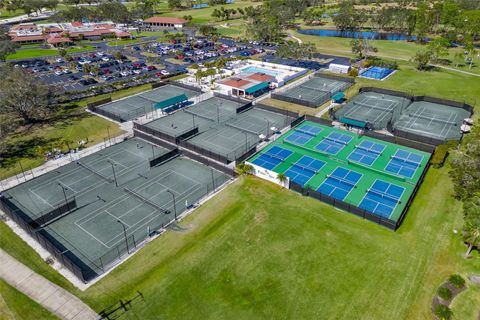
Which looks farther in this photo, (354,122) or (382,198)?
(354,122)

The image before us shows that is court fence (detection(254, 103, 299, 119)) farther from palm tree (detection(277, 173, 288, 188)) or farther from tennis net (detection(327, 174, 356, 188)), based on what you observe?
palm tree (detection(277, 173, 288, 188))

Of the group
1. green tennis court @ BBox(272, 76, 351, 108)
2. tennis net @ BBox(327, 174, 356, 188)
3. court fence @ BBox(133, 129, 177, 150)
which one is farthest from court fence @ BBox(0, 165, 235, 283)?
green tennis court @ BBox(272, 76, 351, 108)

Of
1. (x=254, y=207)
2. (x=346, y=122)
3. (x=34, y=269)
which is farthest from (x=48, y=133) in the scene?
(x=346, y=122)

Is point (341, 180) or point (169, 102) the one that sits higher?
point (169, 102)

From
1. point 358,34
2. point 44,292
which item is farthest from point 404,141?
point 358,34

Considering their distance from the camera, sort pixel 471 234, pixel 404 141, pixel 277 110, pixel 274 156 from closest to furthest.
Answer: pixel 471 234
pixel 274 156
pixel 404 141
pixel 277 110

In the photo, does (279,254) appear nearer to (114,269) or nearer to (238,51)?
(114,269)

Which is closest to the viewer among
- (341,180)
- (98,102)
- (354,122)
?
(341,180)

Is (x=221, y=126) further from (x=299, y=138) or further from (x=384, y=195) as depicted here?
(x=384, y=195)
